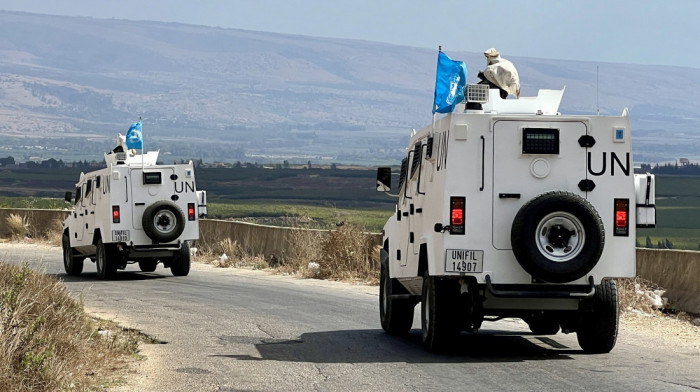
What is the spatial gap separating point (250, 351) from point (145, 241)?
39.0ft

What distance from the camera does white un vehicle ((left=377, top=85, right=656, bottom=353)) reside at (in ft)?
42.8

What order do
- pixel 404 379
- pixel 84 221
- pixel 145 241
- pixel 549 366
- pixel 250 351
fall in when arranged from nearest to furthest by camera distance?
1. pixel 404 379
2. pixel 549 366
3. pixel 250 351
4. pixel 145 241
5. pixel 84 221

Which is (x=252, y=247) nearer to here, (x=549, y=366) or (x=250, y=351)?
(x=250, y=351)

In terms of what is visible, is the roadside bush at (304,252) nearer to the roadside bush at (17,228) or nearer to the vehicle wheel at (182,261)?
the vehicle wheel at (182,261)

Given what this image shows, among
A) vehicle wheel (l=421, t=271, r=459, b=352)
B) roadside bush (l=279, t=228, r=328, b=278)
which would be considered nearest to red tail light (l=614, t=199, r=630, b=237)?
vehicle wheel (l=421, t=271, r=459, b=352)

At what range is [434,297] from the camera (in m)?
13.6

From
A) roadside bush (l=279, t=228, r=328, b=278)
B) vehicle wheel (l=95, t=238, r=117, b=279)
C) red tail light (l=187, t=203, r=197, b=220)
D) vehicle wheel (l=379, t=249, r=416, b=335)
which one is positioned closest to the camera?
vehicle wheel (l=379, t=249, r=416, b=335)

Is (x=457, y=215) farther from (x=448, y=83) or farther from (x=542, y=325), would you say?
(x=542, y=325)

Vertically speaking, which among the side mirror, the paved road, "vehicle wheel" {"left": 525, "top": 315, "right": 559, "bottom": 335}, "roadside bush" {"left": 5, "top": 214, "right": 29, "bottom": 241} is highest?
the side mirror

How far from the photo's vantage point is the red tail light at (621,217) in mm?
13391

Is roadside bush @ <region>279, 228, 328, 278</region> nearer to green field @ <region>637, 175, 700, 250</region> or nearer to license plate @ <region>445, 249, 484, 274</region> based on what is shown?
license plate @ <region>445, 249, 484, 274</region>

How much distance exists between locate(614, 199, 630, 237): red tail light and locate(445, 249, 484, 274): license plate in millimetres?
1434

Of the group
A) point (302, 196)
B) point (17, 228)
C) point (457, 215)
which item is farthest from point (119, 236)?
point (302, 196)

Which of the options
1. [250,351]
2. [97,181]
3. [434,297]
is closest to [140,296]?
[97,181]
